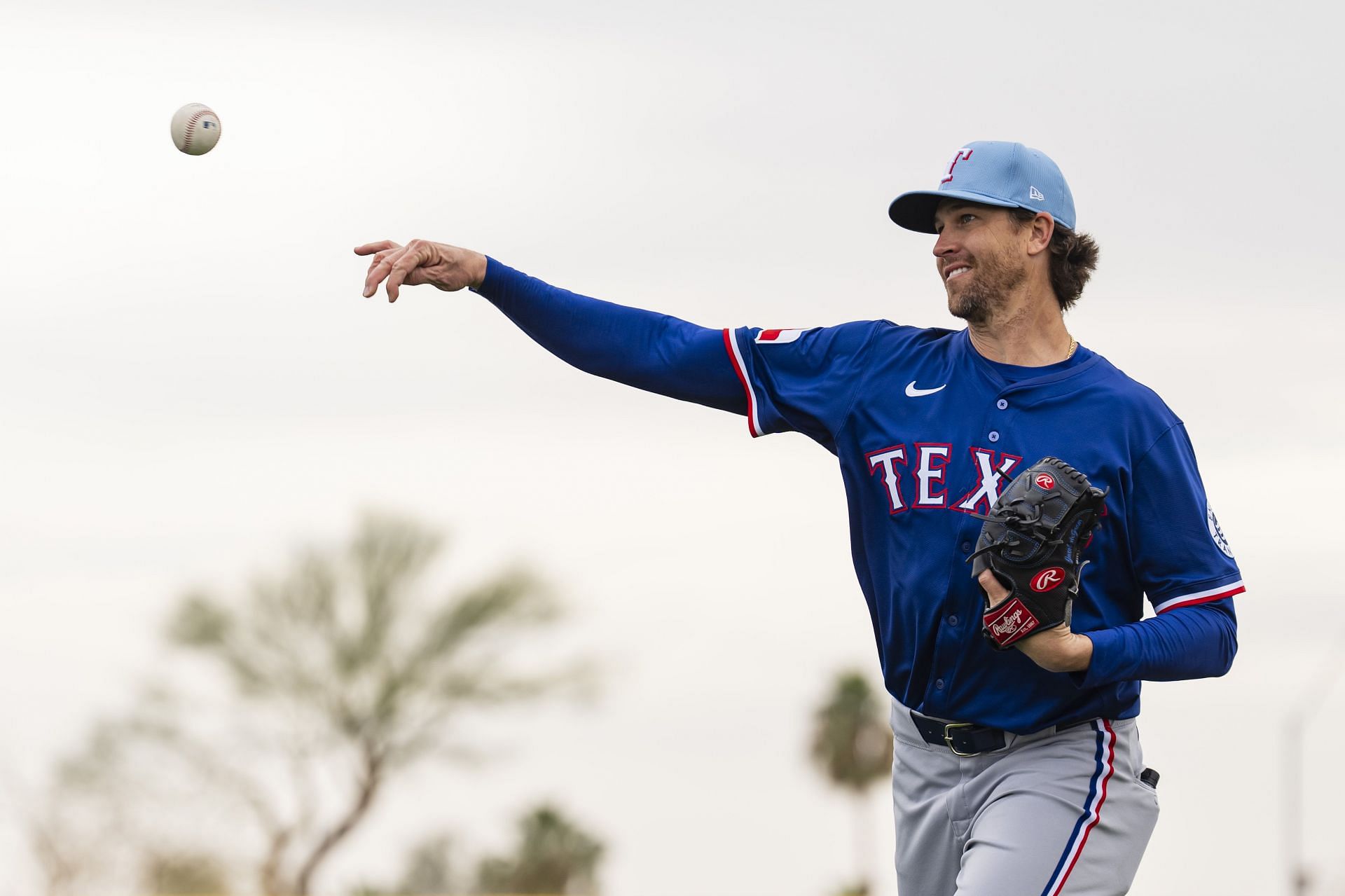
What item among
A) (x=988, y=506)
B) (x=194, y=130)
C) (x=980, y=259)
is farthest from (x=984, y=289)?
(x=194, y=130)

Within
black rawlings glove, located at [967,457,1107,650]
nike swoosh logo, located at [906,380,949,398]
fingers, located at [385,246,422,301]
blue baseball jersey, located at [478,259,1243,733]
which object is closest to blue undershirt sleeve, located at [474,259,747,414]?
blue baseball jersey, located at [478,259,1243,733]

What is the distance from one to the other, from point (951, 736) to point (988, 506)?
2.11 ft

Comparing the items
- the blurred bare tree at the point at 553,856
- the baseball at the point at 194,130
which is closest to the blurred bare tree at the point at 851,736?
the blurred bare tree at the point at 553,856

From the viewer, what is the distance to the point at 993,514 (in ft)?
14.0

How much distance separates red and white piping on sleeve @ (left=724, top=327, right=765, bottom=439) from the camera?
5070 millimetres

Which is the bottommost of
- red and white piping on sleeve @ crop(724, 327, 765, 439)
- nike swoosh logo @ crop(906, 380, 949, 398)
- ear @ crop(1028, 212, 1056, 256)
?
red and white piping on sleeve @ crop(724, 327, 765, 439)

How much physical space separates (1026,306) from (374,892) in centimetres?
1615

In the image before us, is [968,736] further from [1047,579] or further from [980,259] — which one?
[980,259]

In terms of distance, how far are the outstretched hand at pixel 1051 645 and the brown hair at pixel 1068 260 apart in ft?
3.80

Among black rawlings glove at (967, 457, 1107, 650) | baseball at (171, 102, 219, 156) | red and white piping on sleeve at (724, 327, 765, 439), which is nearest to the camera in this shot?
black rawlings glove at (967, 457, 1107, 650)

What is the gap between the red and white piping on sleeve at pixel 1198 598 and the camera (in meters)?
4.57

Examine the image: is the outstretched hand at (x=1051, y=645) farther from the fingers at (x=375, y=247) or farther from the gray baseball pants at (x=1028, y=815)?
the fingers at (x=375, y=247)

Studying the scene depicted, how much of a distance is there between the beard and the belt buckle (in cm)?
116

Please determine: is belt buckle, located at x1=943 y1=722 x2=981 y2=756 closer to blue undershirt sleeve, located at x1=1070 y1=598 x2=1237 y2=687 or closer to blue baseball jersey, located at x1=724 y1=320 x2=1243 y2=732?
blue baseball jersey, located at x1=724 y1=320 x2=1243 y2=732
